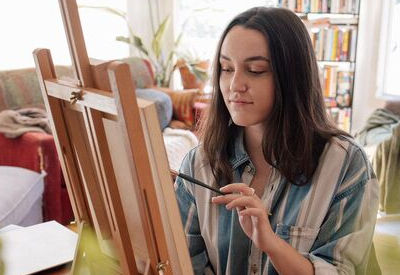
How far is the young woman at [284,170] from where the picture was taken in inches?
36.9

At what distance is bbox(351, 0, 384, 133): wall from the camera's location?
161 inches

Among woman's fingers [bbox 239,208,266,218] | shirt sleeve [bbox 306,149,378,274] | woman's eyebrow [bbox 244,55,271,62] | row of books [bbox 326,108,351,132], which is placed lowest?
row of books [bbox 326,108,351,132]

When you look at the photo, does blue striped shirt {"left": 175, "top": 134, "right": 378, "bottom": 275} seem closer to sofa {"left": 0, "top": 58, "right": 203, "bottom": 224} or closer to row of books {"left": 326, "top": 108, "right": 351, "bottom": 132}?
sofa {"left": 0, "top": 58, "right": 203, "bottom": 224}

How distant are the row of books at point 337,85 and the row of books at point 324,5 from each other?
510 mm

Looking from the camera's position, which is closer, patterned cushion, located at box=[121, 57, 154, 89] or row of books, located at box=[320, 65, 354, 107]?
patterned cushion, located at box=[121, 57, 154, 89]

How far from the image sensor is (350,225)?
0.92 metres

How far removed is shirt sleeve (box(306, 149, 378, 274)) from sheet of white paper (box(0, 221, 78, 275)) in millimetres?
542

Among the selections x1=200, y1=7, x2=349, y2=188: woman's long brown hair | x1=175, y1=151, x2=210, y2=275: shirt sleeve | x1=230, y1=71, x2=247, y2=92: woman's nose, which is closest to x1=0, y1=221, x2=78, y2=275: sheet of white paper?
x1=175, y1=151, x2=210, y2=275: shirt sleeve

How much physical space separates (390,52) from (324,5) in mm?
733

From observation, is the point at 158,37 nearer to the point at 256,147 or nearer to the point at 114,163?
the point at 256,147

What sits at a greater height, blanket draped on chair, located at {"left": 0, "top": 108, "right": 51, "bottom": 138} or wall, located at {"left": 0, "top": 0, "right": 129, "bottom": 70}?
wall, located at {"left": 0, "top": 0, "right": 129, "bottom": 70}

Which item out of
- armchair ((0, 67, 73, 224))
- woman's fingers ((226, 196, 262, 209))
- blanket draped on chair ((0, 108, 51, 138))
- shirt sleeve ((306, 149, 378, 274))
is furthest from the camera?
blanket draped on chair ((0, 108, 51, 138))

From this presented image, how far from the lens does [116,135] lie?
657 mm

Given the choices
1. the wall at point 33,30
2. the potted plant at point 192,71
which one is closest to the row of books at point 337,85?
the potted plant at point 192,71
